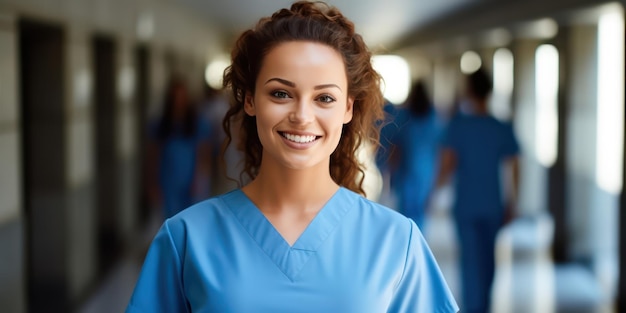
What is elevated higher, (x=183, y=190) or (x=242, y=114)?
(x=242, y=114)

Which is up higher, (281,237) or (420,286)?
(281,237)

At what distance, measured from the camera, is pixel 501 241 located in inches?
417

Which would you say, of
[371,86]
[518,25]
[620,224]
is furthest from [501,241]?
[371,86]

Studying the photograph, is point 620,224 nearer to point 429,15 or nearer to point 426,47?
point 429,15

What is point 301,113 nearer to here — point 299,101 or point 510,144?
point 299,101

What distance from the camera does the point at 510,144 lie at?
20.0ft

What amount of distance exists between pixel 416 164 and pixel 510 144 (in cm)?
279

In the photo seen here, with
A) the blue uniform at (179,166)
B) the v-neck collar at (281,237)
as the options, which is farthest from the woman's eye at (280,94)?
the blue uniform at (179,166)

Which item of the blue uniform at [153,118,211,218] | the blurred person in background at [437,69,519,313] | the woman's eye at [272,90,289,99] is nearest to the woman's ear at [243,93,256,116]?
the woman's eye at [272,90,289,99]

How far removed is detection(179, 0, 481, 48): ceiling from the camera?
40.7ft

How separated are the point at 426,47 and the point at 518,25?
9.97 metres

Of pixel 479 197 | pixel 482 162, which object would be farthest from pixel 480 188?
pixel 482 162

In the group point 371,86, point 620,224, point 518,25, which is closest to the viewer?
point 371,86

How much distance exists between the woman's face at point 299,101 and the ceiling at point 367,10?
24.7 ft
